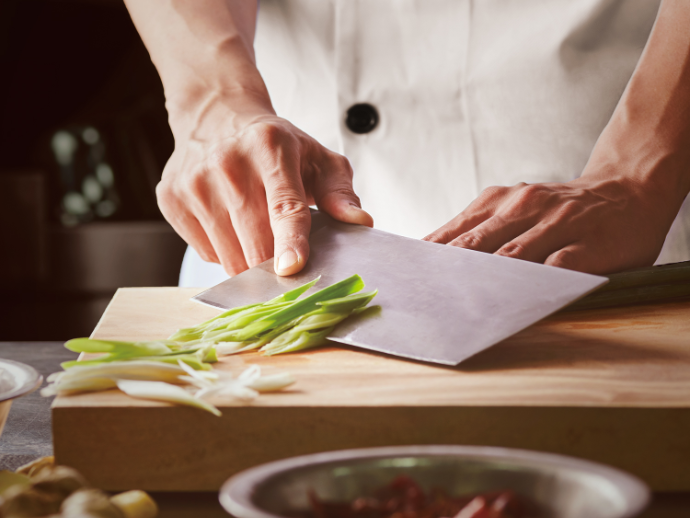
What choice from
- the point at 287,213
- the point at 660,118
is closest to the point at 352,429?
the point at 287,213

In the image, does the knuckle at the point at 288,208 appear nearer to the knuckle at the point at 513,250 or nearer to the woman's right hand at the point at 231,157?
the woman's right hand at the point at 231,157

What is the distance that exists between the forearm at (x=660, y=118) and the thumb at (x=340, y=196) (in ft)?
1.49

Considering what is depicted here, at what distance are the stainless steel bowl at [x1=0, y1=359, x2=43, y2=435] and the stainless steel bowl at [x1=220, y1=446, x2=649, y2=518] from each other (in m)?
0.28

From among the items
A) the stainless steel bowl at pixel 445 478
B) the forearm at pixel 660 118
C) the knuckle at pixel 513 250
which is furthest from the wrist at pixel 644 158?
the stainless steel bowl at pixel 445 478

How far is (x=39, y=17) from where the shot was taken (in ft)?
13.2

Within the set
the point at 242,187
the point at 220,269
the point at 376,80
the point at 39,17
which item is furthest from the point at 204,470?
the point at 39,17

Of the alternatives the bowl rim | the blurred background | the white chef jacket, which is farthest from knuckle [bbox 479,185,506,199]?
the blurred background

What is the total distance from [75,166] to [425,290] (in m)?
3.39

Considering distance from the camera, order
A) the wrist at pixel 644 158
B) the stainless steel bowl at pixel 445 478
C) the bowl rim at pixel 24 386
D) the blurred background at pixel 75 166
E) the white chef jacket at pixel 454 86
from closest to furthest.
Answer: the stainless steel bowl at pixel 445 478
the bowl rim at pixel 24 386
the wrist at pixel 644 158
the white chef jacket at pixel 454 86
the blurred background at pixel 75 166

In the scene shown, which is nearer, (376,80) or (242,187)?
(242,187)

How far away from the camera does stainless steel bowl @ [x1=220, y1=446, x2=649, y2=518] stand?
1.36 feet

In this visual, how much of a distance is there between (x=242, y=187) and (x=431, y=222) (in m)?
0.56

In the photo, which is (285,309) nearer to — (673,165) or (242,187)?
(242,187)

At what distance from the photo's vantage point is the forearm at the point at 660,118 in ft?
4.27
